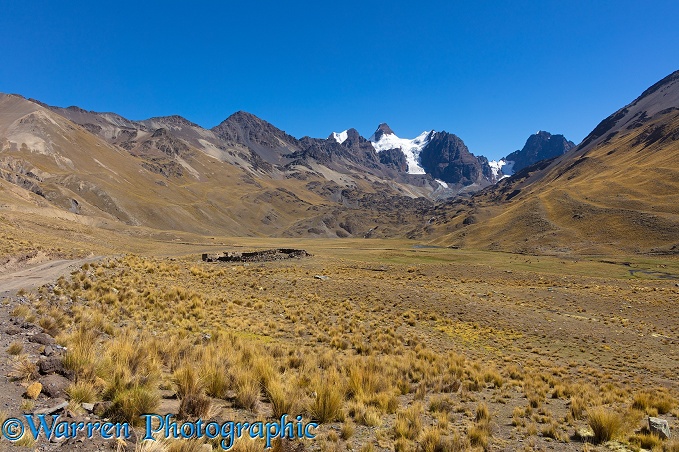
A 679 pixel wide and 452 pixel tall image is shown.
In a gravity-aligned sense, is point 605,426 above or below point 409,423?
below

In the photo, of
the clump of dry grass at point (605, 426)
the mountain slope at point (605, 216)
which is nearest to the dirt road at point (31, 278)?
the clump of dry grass at point (605, 426)

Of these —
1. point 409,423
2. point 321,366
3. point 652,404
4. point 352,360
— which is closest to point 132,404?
point 409,423

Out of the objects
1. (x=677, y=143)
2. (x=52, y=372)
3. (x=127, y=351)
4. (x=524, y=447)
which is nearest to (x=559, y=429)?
(x=524, y=447)

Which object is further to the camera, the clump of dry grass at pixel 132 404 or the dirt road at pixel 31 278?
the dirt road at pixel 31 278

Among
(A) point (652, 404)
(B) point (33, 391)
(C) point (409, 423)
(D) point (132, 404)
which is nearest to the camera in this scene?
(B) point (33, 391)

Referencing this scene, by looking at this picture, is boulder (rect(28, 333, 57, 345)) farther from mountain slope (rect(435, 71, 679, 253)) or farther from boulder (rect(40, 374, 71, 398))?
mountain slope (rect(435, 71, 679, 253))

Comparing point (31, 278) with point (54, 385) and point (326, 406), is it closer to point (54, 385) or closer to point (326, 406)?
point (54, 385)

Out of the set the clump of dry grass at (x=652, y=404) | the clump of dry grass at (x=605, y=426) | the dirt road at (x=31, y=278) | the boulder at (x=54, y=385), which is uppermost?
the dirt road at (x=31, y=278)

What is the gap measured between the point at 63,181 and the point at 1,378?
176334 mm

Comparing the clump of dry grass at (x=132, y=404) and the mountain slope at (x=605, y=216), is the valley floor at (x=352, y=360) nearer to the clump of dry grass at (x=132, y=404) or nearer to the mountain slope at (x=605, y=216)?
the clump of dry grass at (x=132, y=404)

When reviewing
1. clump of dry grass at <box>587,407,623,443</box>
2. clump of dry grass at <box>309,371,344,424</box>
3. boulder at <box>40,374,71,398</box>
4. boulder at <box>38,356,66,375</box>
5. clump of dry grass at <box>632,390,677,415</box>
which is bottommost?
clump of dry grass at <box>632,390,677,415</box>

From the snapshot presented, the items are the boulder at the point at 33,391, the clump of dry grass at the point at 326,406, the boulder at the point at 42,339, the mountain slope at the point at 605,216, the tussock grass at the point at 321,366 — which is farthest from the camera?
the mountain slope at the point at 605,216

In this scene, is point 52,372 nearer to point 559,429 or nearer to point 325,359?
point 325,359

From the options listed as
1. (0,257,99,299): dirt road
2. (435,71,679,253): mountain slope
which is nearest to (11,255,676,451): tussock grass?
(0,257,99,299): dirt road
